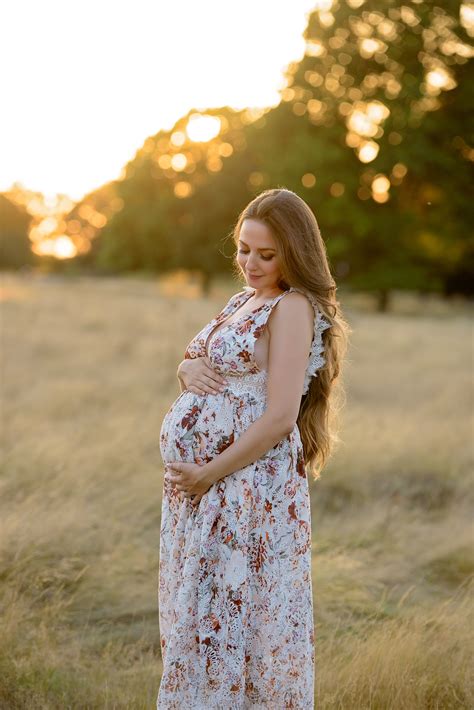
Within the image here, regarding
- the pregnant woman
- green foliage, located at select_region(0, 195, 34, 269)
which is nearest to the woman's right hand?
the pregnant woman

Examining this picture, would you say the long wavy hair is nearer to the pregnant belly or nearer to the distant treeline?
the pregnant belly

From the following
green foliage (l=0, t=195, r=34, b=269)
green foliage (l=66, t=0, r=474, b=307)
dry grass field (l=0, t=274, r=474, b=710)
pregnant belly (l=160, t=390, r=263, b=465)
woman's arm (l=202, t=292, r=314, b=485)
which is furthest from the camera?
green foliage (l=0, t=195, r=34, b=269)

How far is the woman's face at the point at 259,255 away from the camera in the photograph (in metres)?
2.58

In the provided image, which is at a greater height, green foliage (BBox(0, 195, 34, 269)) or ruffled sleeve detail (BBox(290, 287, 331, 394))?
green foliage (BBox(0, 195, 34, 269))

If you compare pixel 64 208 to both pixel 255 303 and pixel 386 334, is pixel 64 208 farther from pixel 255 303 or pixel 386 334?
pixel 255 303

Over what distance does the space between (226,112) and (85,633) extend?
2896cm

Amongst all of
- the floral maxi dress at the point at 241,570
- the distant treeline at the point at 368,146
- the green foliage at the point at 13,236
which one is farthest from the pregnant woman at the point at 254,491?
the green foliage at the point at 13,236

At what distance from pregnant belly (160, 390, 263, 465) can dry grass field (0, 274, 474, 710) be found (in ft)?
3.56

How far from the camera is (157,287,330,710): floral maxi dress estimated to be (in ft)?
8.37

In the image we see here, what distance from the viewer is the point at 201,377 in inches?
106

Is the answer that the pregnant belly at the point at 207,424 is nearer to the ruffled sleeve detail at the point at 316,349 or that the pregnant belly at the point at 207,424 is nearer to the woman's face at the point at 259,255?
the ruffled sleeve detail at the point at 316,349

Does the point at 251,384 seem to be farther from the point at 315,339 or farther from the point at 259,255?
the point at 259,255

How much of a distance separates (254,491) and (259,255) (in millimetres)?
765

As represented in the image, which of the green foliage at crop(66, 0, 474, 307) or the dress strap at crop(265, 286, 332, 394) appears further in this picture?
the green foliage at crop(66, 0, 474, 307)
